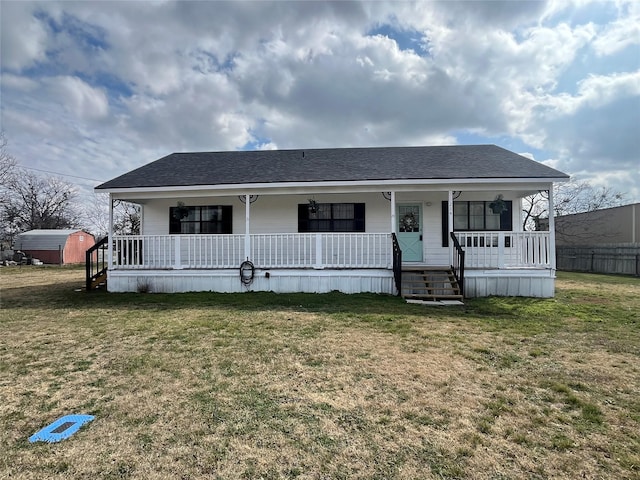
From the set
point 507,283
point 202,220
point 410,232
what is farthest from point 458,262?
point 202,220

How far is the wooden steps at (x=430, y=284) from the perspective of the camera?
8.06m

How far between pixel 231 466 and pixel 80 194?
4796 centimetres

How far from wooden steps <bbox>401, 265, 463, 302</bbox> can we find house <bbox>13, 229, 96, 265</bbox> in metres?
27.0

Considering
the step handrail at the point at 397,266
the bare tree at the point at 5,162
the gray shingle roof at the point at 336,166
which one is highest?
the bare tree at the point at 5,162

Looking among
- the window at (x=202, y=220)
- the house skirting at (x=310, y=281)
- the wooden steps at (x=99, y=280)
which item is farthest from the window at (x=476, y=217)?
the wooden steps at (x=99, y=280)

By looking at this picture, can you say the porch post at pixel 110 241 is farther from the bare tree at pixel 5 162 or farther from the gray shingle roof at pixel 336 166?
the bare tree at pixel 5 162

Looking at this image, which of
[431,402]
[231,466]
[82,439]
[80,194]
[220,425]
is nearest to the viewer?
[231,466]

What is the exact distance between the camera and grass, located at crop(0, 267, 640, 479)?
215 centimetres

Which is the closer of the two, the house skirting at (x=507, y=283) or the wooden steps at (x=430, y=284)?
the wooden steps at (x=430, y=284)

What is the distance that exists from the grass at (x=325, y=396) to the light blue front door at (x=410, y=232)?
419 centimetres

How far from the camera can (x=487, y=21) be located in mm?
9211

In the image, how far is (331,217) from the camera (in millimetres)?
10352

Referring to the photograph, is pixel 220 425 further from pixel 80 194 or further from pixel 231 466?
pixel 80 194

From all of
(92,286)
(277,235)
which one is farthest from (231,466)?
(92,286)
